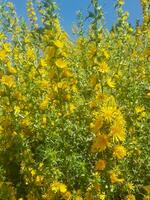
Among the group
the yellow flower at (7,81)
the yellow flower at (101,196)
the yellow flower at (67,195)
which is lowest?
the yellow flower at (101,196)

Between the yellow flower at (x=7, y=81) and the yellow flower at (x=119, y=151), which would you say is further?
the yellow flower at (x=7, y=81)

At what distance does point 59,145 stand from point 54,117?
285 mm

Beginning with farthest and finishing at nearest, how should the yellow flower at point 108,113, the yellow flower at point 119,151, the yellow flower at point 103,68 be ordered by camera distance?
the yellow flower at point 103,68 → the yellow flower at point 119,151 → the yellow flower at point 108,113

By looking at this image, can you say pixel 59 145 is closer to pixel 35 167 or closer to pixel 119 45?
pixel 35 167

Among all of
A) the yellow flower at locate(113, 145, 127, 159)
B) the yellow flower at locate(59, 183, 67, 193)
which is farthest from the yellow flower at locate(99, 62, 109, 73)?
the yellow flower at locate(59, 183, 67, 193)

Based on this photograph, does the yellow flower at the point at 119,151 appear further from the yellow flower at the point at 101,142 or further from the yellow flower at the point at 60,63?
the yellow flower at the point at 60,63

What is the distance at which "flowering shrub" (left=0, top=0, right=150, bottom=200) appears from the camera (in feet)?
12.6

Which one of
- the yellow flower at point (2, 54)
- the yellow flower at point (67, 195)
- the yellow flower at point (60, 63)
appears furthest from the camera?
the yellow flower at point (2, 54)

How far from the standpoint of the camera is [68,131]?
170 inches

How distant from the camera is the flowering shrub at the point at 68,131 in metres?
3.84

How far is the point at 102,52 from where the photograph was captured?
441 cm

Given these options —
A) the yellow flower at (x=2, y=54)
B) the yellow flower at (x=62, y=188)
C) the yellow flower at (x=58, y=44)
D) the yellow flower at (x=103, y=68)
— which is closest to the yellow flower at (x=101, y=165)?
the yellow flower at (x=62, y=188)

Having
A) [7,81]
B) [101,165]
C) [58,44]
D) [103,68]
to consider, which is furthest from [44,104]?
[101,165]

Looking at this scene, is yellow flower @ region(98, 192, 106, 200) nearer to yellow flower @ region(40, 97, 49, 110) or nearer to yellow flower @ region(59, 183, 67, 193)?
yellow flower @ region(59, 183, 67, 193)
